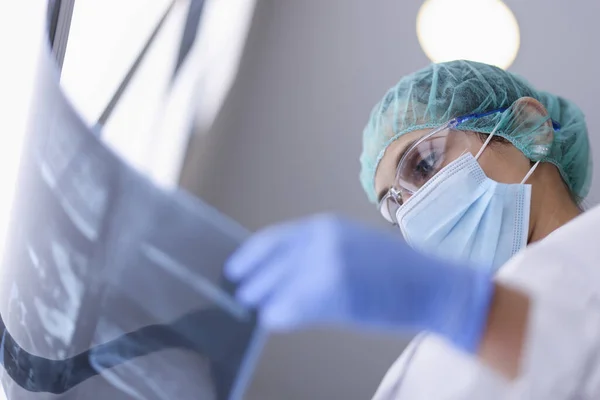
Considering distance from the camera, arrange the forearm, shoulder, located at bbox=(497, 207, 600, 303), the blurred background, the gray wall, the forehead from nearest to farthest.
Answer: the forearm
shoulder, located at bbox=(497, 207, 600, 303)
the forehead
the blurred background
the gray wall

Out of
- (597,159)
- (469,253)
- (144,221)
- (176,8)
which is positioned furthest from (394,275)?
(597,159)

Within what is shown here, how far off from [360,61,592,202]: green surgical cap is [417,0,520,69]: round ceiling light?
0.24 meters

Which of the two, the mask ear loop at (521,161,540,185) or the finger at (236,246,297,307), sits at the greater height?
the finger at (236,246,297,307)

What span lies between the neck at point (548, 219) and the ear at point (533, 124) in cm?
9

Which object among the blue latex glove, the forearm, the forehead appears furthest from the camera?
the forehead

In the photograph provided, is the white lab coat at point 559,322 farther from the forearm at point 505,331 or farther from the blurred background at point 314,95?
the blurred background at point 314,95

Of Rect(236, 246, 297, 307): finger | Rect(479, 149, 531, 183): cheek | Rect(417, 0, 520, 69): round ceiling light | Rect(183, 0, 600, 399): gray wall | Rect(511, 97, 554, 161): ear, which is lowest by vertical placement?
Rect(183, 0, 600, 399): gray wall

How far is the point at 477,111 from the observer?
3.98 ft

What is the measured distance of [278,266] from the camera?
52 centimetres

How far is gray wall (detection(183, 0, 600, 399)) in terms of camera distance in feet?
5.81

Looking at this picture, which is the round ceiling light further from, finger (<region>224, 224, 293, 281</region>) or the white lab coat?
finger (<region>224, 224, 293, 281</region>)

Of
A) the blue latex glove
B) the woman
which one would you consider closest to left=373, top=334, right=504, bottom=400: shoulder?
the woman

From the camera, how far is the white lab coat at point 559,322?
0.67 meters

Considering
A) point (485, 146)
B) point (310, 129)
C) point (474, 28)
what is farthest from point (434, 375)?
point (310, 129)
